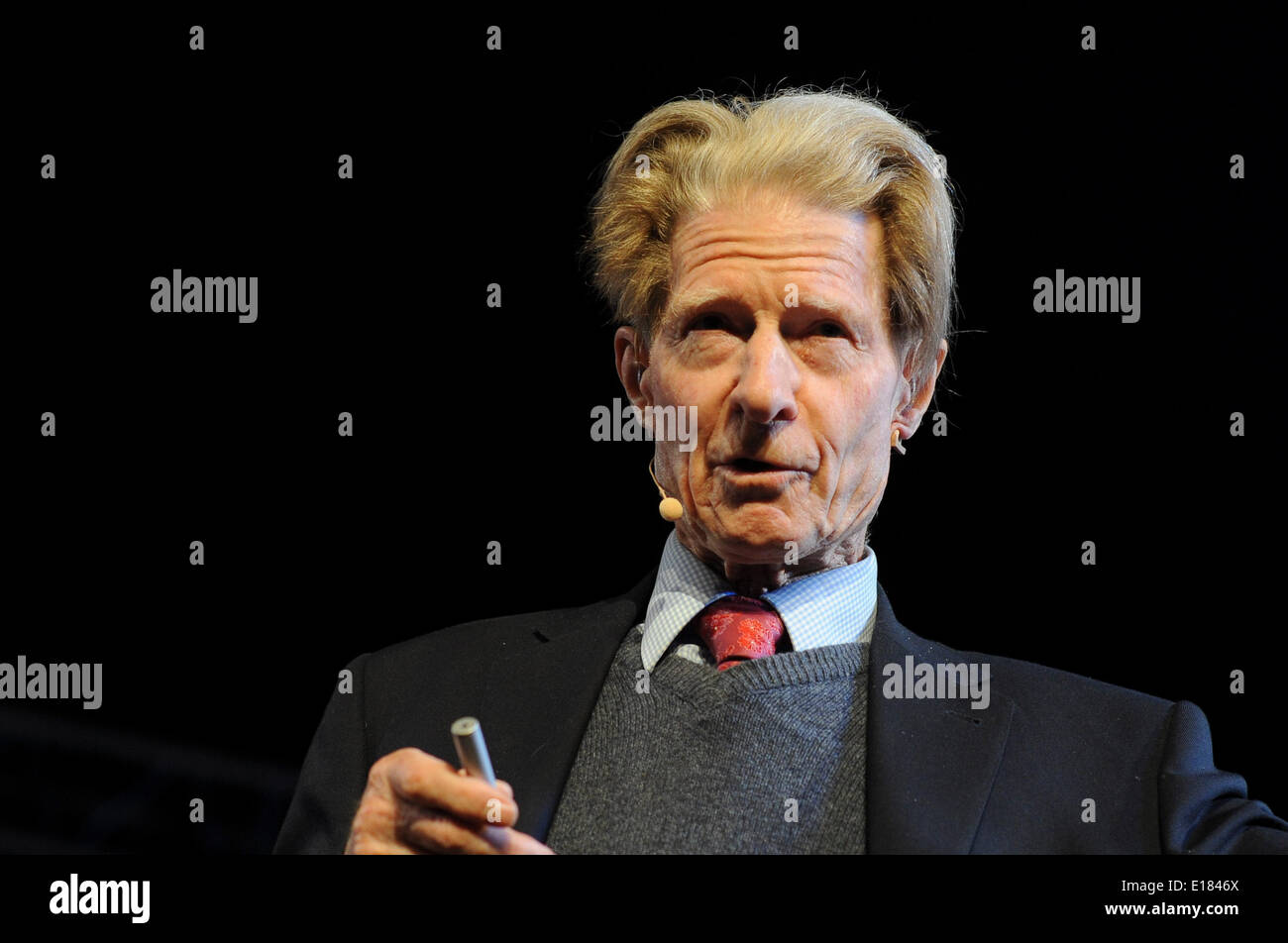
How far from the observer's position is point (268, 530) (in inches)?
121

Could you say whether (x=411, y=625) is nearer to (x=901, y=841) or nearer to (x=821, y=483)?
(x=821, y=483)

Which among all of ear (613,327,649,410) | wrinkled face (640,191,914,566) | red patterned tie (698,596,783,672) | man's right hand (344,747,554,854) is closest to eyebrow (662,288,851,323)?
wrinkled face (640,191,914,566)

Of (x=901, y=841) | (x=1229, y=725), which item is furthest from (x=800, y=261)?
(x=1229, y=725)

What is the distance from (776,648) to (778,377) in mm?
403

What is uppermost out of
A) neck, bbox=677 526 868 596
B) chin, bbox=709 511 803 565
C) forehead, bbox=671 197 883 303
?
forehead, bbox=671 197 883 303

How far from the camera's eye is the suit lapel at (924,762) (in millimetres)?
2049

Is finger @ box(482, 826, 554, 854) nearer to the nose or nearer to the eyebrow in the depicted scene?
the nose

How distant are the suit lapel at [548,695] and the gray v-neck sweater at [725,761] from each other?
25 mm

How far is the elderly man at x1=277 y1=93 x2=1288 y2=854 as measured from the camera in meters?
2.13

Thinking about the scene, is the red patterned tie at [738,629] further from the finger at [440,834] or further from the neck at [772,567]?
the finger at [440,834]

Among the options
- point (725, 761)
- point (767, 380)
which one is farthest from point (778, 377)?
point (725, 761)

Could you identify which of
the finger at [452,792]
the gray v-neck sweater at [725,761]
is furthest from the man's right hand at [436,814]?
Result: the gray v-neck sweater at [725,761]

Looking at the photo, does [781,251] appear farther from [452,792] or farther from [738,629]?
[452,792]

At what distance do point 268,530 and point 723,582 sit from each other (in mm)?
1048
